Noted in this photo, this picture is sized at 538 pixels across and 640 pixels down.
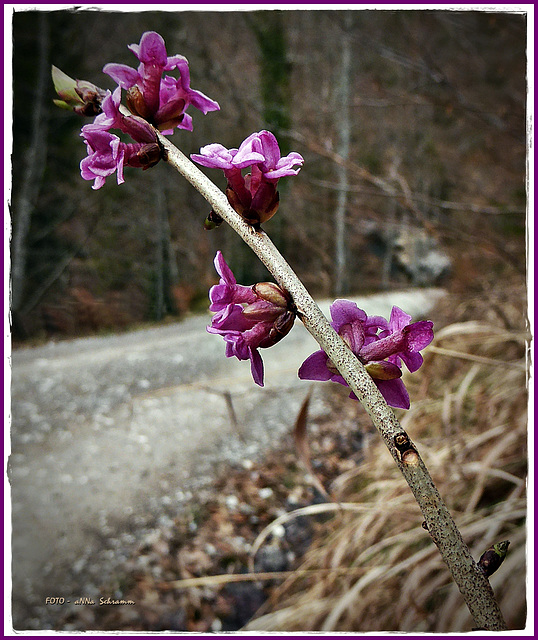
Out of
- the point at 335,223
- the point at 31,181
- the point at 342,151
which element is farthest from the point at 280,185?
the point at 31,181

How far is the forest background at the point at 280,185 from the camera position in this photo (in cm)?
178

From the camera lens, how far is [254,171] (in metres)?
0.20

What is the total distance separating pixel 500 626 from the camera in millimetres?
176

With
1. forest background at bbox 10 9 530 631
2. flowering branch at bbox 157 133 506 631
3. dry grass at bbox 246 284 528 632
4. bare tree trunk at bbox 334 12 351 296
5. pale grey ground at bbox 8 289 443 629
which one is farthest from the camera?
bare tree trunk at bbox 334 12 351 296

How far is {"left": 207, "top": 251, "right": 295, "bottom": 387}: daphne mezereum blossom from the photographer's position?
7.4 inches

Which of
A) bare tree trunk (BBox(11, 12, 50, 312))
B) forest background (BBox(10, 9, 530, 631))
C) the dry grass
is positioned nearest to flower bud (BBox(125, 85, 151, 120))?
the dry grass

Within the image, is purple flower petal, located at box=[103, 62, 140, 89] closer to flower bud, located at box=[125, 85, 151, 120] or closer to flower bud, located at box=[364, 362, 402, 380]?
flower bud, located at box=[125, 85, 151, 120]

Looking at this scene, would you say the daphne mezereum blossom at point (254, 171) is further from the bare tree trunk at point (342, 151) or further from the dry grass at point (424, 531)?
the bare tree trunk at point (342, 151)

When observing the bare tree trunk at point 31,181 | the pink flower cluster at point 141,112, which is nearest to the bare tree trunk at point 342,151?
the bare tree trunk at point 31,181

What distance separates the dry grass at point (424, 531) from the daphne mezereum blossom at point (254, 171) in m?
0.56

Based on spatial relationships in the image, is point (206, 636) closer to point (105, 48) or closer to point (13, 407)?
point (13, 407)

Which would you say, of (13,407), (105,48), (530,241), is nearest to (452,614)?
(530,241)

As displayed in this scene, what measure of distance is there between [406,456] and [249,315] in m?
0.08

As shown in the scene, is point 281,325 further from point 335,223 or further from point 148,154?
point 335,223
